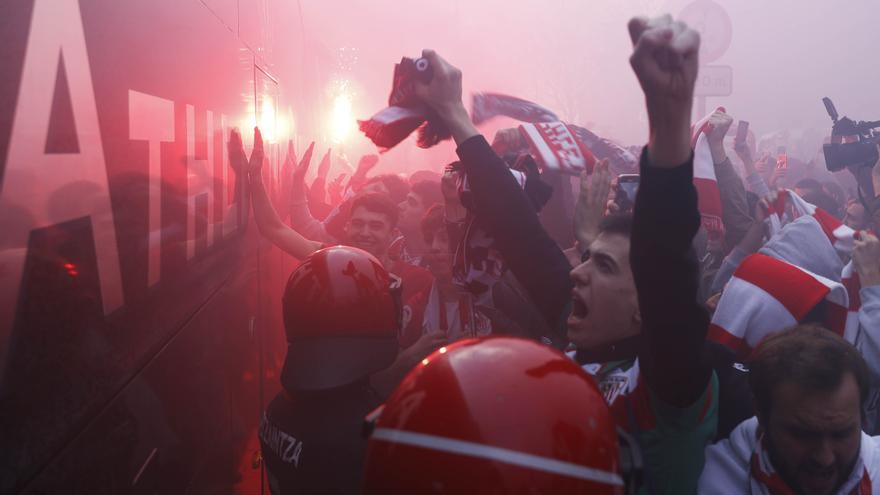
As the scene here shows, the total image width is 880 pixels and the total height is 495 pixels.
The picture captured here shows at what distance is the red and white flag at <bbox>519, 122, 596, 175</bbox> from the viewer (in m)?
2.71

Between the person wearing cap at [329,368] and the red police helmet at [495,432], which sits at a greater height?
the red police helmet at [495,432]

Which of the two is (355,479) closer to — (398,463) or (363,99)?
(398,463)

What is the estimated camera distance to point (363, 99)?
16.8 metres

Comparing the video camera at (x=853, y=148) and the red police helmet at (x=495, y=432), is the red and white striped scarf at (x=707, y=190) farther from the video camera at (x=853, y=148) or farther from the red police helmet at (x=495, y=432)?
the red police helmet at (x=495, y=432)

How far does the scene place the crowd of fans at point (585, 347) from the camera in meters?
1.00

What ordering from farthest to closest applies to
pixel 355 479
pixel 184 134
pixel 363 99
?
pixel 363 99, pixel 184 134, pixel 355 479

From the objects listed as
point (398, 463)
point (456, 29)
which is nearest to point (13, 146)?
point (398, 463)

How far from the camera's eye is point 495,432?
977mm

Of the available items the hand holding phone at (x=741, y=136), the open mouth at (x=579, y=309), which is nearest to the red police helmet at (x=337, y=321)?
the open mouth at (x=579, y=309)

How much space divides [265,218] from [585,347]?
2.20m

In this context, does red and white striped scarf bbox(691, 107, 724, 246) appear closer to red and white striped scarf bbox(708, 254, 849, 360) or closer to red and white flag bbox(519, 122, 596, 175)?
red and white flag bbox(519, 122, 596, 175)

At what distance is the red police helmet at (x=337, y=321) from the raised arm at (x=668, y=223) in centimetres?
93

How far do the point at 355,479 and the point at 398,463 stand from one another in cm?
72

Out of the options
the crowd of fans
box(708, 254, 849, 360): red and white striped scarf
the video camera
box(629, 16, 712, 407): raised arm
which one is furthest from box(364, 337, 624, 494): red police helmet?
the video camera
